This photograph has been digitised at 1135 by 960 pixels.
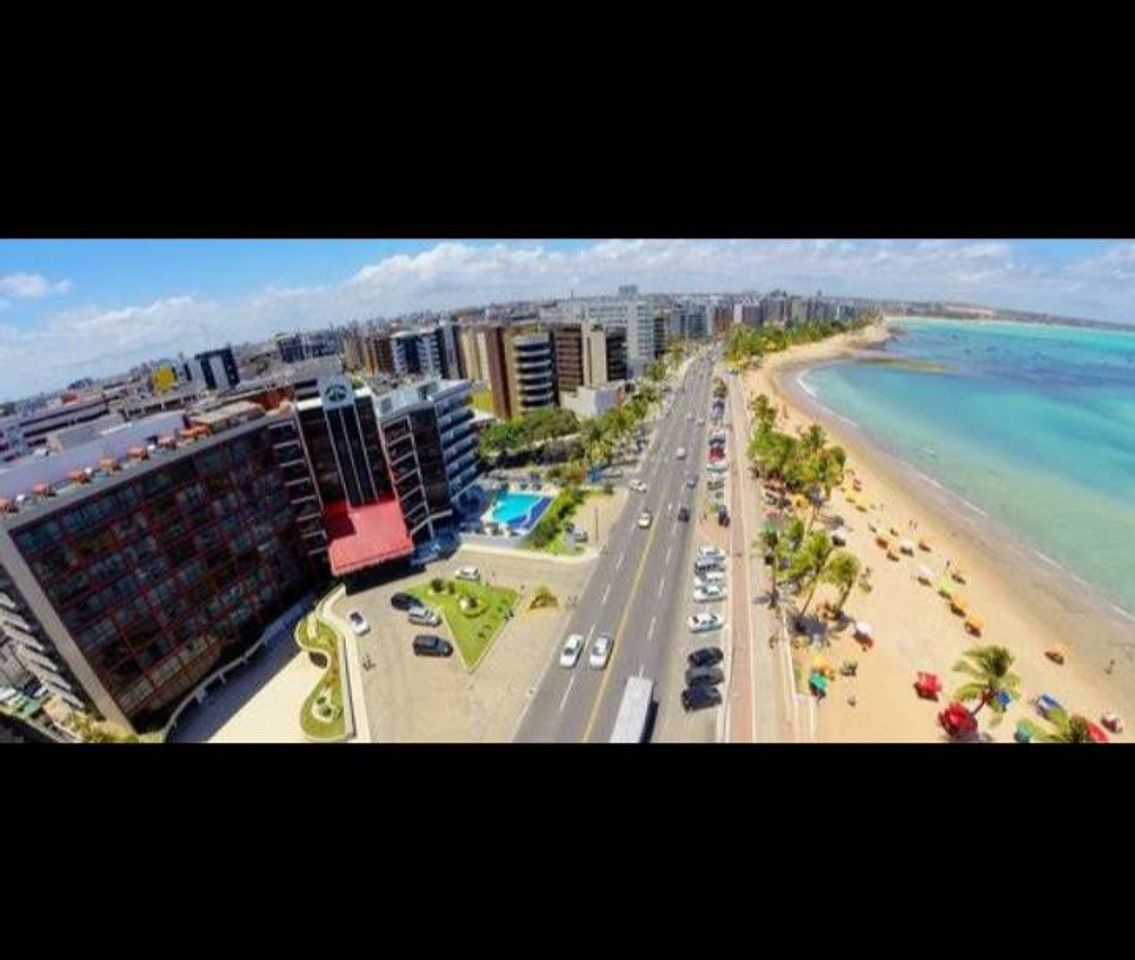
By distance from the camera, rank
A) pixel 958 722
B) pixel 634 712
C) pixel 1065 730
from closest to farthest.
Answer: pixel 1065 730, pixel 958 722, pixel 634 712

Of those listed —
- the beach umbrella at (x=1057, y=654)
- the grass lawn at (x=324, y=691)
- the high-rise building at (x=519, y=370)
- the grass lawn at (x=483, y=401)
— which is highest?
the high-rise building at (x=519, y=370)

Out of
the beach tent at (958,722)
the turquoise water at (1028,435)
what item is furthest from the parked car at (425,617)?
the turquoise water at (1028,435)

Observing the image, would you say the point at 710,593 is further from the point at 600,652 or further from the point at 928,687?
the point at 928,687

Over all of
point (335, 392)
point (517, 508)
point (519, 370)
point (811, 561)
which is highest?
point (335, 392)

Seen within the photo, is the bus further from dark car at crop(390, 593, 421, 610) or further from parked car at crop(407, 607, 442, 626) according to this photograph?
dark car at crop(390, 593, 421, 610)

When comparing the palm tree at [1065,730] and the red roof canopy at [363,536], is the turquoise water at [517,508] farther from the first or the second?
the palm tree at [1065,730]

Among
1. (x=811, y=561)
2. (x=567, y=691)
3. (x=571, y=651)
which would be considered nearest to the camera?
(x=567, y=691)

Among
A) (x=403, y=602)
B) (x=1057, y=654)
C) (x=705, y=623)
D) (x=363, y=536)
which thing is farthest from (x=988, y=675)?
(x=363, y=536)

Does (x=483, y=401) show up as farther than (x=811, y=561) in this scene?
Yes
